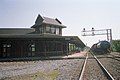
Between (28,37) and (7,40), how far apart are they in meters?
3.33

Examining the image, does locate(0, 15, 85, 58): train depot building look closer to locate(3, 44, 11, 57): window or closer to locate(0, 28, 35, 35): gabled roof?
locate(3, 44, 11, 57): window

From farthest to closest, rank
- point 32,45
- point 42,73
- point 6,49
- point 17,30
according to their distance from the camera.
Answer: point 17,30, point 32,45, point 6,49, point 42,73

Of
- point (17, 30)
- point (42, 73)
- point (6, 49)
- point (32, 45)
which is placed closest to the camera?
point (42, 73)

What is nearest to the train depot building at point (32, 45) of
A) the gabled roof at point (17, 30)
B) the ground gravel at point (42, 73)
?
the gabled roof at point (17, 30)

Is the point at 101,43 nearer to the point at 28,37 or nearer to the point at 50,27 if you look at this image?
the point at 50,27

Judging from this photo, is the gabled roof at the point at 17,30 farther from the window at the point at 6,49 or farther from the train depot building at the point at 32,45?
the window at the point at 6,49

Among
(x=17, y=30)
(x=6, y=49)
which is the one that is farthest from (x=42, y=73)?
(x=17, y=30)

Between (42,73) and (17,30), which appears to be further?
(17,30)

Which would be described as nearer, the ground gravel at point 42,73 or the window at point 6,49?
the ground gravel at point 42,73

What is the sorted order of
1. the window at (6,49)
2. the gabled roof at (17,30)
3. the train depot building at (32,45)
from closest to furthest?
the train depot building at (32,45)
the window at (6,49)
the gabled roof at (17,30)

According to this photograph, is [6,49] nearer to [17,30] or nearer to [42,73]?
[17,30]

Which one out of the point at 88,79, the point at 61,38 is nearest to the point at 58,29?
the point at 61,38

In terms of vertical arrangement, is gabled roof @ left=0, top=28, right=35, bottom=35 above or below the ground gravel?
above

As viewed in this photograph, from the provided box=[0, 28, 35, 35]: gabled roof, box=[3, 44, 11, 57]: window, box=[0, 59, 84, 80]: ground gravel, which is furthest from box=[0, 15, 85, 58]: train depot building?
box=[0, 59, 84, 80]: ground gravel
